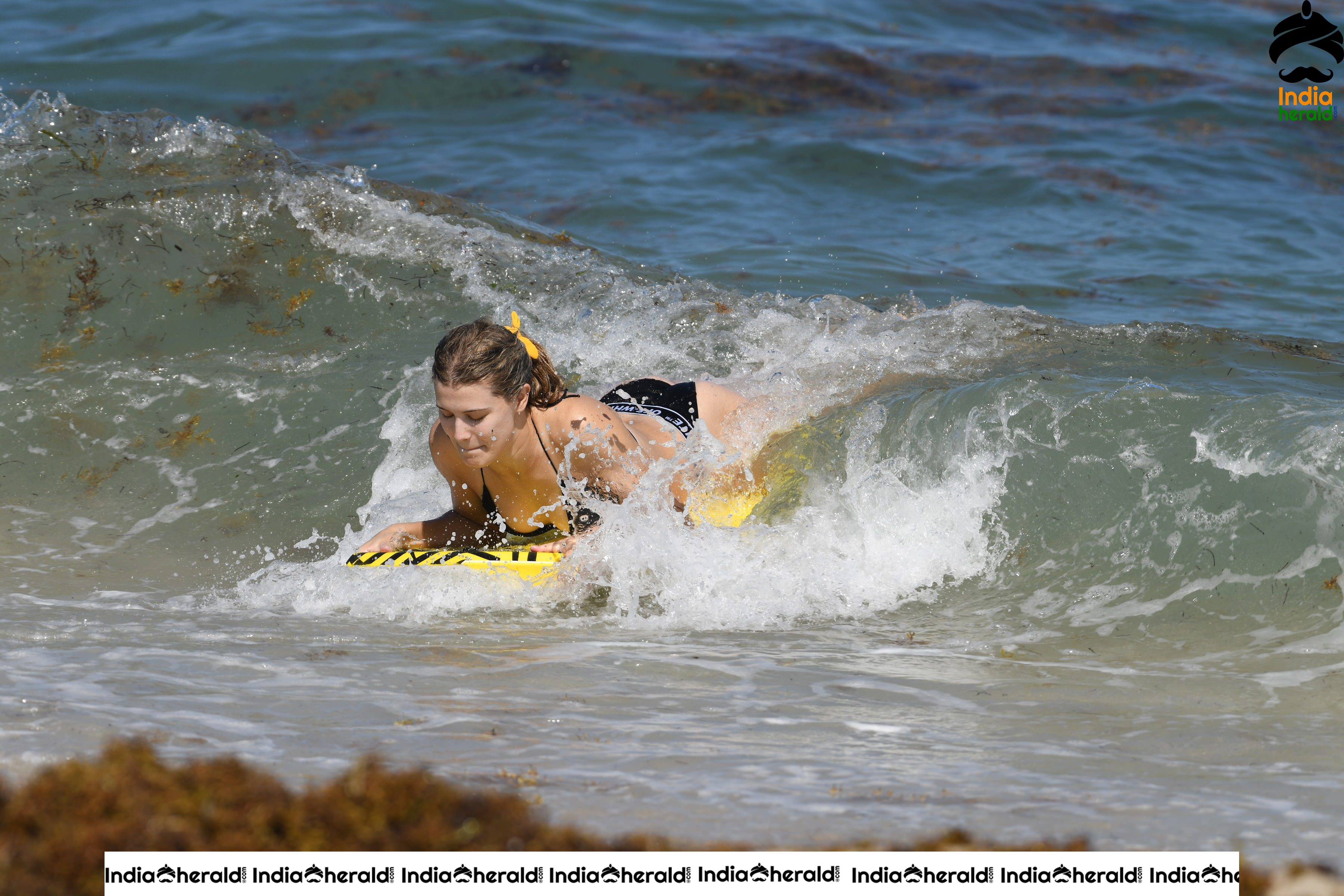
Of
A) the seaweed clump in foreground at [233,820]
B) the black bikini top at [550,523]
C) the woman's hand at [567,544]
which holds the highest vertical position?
the black bikini top at [550,523]

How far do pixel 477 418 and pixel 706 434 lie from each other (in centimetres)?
130

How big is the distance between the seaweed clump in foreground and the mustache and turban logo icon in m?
16.8

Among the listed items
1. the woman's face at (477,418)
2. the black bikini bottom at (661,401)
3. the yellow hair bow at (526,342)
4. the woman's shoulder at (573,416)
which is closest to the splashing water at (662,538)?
the black bikini bottom at (661,401)

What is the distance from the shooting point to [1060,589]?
573 centimetres

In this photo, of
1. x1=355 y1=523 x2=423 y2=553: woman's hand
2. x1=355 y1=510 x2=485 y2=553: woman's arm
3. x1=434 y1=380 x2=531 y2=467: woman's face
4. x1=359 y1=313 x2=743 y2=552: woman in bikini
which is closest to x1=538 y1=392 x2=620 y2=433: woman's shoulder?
x1=359 y1=313 x2=743 y2=552: woman in bikini

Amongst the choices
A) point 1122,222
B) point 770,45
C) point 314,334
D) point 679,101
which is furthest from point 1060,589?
point 770,45

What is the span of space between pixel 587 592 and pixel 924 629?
1.50 metres

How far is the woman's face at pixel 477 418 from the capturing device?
5.00m

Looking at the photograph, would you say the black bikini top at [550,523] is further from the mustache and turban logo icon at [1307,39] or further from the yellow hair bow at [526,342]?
the mustache and turban logo icon at [1307,39]

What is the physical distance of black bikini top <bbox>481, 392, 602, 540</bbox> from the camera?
18.5ft

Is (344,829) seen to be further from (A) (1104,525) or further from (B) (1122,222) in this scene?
(B) (1122,222)

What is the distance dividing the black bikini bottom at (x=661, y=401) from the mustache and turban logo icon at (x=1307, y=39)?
1365cm

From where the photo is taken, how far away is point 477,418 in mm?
5051

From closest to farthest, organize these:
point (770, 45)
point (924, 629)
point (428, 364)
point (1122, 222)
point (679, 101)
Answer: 1. point (924, 629)
2. point (428, 364)
3. point (1122, 222)
4. point (679, 101)
5. point (770, 45)
